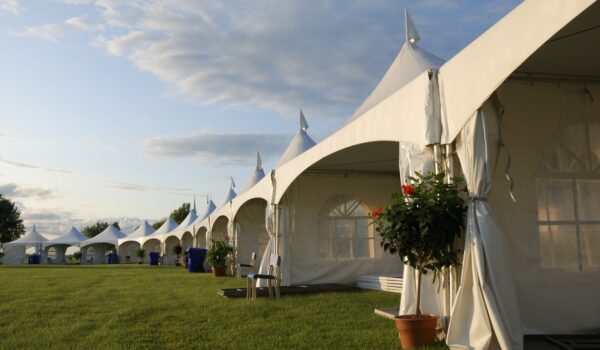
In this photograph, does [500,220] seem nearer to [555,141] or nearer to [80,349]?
[555,141]

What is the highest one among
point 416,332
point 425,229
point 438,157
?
point 438,157

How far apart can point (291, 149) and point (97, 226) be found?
219ft

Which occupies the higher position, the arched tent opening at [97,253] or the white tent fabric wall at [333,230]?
the white tent fabric wall at [333,230]

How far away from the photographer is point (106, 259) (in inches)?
1571

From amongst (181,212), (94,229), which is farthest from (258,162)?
(94,229)

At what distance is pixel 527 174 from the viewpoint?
4680mm

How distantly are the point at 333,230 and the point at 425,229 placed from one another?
6748 millimetres

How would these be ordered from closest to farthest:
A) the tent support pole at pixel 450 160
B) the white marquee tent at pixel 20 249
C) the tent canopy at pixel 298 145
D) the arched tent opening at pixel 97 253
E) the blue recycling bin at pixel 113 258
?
1. the tent support pole at pixel 450 160
2. the tent canopy at pixel 298 145
3. the white marquee tent at pixel 20 249
4. the blue recycling bin at pixel 113 258
5. the arched tent opening at pixel 97 253

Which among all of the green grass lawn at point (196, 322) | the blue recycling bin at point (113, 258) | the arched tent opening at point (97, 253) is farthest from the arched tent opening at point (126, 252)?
the green grass lawn at point (196, 322)

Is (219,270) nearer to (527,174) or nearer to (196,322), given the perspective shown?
(196,322)

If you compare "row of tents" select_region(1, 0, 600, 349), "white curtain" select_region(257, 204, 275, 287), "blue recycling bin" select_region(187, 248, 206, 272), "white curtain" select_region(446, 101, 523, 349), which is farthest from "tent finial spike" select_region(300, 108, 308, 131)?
"white curtain" select_region(446, 101, 523, 349)

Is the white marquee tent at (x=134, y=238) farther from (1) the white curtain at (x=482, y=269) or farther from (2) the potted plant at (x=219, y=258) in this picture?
(1) the white curtain at (x=482, y=269)

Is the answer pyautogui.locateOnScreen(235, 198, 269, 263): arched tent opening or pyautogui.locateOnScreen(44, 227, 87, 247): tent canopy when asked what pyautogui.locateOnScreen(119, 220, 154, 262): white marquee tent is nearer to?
pyautogui.locateOnScreen(44, 227, 87, 247): tent canopy

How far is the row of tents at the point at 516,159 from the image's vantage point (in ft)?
11.7
